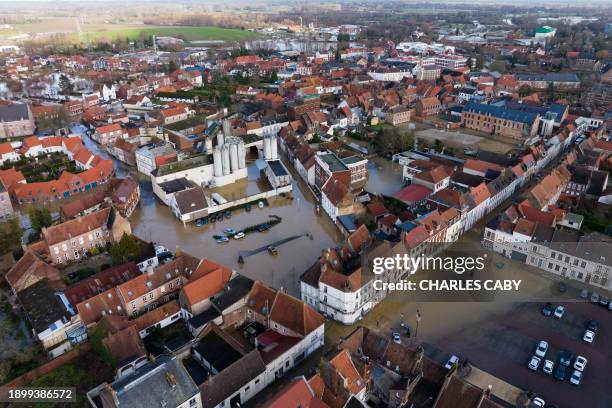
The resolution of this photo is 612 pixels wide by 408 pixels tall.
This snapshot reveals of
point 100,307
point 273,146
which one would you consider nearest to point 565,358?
point 100,307

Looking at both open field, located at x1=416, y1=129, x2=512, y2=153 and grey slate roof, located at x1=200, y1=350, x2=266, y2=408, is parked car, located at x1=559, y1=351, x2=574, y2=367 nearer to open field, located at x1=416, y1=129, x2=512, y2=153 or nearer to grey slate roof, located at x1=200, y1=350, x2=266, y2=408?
grey slate roof, located at x1=200, y1=350, x2=266, y2=408

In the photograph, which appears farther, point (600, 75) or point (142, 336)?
point (600, 75)

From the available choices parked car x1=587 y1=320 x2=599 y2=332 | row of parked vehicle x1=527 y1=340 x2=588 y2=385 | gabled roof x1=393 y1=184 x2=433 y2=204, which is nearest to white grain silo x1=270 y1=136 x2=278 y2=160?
gabled roof x1=393 y1=184 x2=433 y2=204

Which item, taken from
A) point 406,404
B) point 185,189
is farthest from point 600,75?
point 406,404

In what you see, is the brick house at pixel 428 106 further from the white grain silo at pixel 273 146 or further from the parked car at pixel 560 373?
the parked car at pixel 560 373

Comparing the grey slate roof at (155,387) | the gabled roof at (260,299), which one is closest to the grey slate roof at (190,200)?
the gabled roof at (260,299)

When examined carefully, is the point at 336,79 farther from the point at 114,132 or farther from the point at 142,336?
the point at 142,336

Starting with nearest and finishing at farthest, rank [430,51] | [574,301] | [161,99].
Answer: [574,301]
[161,99]
[430,51]
